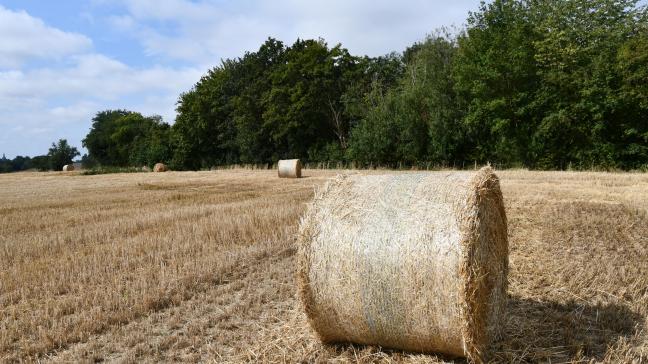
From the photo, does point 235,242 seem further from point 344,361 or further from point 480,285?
point 480,285

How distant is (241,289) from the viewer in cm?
694

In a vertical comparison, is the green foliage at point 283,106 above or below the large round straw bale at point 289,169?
above

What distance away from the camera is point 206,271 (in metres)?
7.47

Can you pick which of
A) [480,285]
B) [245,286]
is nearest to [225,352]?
[245,286]

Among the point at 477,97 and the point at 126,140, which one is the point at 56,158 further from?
the point at 477,97

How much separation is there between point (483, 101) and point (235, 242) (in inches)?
982

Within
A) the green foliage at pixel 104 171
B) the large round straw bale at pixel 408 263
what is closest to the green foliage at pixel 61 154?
the green foliage at pixel 104 171

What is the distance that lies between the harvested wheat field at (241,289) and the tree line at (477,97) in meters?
17.8

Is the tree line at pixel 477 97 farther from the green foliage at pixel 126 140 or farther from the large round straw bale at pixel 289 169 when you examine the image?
the green foliage at pixel 126 140

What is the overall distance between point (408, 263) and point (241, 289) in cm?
332

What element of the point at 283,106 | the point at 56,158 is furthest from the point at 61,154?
the point at 283,106

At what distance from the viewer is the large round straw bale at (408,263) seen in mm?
4207

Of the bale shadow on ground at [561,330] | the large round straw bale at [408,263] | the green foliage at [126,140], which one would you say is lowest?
the bale shadow on ground at [561,330]

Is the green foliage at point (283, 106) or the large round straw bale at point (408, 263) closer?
the large round straw bale at point (408, 263)
